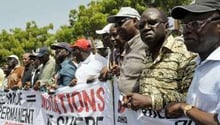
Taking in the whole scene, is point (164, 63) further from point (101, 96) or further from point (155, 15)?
point (101, 96)

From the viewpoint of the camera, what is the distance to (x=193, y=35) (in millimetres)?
3148

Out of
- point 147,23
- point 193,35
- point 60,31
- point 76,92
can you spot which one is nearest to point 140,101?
point 147,23

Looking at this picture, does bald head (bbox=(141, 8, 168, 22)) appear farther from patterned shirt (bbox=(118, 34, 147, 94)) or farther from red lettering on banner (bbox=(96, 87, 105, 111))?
red lettering on banner (bbox=(96, 87, 105, 111))

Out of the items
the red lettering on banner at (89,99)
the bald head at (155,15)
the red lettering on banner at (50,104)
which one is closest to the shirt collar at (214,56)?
the bald head at (155,15)

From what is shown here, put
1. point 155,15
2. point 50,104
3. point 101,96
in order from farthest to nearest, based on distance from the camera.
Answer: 1. point 50,104
2. point 101,96
3. point 155,15

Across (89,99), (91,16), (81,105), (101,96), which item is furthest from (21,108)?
(91,16)

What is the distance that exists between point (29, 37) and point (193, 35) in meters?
45.8

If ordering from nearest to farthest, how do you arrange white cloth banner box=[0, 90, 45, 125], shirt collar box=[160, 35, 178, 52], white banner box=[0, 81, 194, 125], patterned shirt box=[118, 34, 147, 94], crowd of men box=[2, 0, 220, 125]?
crowd of men box=[2, 0, 220, 125] → shirt collar box=[160, 35, 178, 52] → patterned shirt box=[118, 34, 147, 94] → white banner box=[0, 81, 194, 125] → white cloth banner box=[0, 90, 45, 125]

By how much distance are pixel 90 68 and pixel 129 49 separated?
2040mm

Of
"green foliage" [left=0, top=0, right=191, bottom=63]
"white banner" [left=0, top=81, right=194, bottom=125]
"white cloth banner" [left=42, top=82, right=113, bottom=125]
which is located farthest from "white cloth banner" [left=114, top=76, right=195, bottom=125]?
"green foliage" [left=0, top=0, right=191, bottom=63]

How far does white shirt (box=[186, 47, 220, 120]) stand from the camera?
289cm

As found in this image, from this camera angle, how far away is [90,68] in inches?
273

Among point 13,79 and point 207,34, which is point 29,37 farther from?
point 207,34

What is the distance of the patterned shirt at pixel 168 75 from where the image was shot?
396 centimetres
